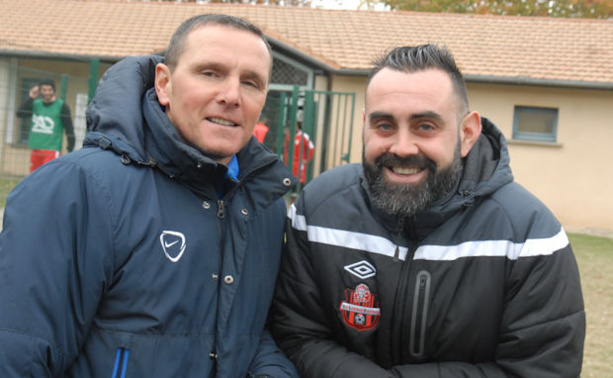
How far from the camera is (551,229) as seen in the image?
6.67 ft

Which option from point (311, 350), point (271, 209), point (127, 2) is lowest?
point (311, 350)

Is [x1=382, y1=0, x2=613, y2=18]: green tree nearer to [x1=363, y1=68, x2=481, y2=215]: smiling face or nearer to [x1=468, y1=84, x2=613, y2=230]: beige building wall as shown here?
[x1=468, y1=84, x2=613, y2=230]: beige building wall

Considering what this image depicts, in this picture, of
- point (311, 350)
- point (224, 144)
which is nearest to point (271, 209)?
point (224, 144)

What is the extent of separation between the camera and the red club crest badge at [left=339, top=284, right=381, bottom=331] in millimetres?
2152

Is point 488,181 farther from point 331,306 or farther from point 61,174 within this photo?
point 61,174

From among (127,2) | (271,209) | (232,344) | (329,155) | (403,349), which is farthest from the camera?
(127,2)

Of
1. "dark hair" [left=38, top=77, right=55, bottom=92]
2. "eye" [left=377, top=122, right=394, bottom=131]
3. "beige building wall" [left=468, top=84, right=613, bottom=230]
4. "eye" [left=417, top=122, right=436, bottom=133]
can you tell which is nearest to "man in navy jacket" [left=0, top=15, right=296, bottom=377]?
"eye" [left=377, top=122, right=394, bottom=131]

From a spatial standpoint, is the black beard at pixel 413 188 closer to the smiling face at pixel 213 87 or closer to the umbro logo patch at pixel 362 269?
A: the umbro logo patch at pixel 362 269

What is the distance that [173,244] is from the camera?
191 cm

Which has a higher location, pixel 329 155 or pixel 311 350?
pixel 329 155

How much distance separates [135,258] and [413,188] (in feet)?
3.22

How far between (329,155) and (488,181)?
34.8 feet

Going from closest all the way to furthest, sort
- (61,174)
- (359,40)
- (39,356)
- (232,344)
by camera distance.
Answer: (39,356)
(61,174)
(232,344)
(359,40)

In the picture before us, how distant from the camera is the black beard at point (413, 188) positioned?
2.14 metres
